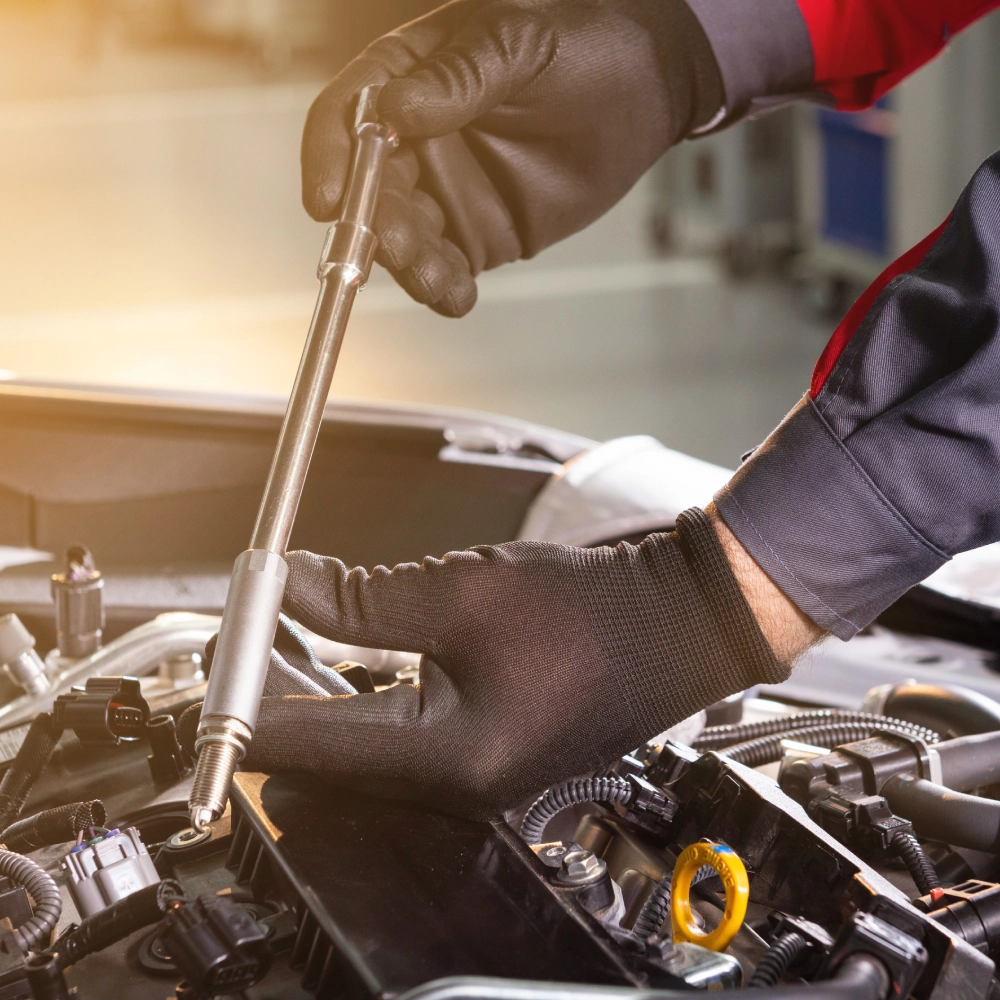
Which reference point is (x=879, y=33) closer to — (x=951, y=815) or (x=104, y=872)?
(x=951, y=815)

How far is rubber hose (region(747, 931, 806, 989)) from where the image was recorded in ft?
1.83

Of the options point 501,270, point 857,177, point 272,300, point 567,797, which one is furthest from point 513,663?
point 501,270

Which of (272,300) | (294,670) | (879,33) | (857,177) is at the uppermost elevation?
(879,33)

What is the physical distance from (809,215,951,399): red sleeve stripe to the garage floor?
2652 millimetres

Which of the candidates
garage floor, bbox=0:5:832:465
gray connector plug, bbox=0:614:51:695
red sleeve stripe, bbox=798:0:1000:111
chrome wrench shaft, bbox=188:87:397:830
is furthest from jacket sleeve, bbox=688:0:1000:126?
garage floor, bbox=0:5:832:465

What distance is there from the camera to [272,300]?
5.36 meters

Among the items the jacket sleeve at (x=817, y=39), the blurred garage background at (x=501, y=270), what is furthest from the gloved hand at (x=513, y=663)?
the blurred garage background at (x=501, y=270)

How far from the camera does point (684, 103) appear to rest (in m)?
1.10

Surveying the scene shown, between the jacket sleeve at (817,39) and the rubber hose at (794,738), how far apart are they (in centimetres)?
60

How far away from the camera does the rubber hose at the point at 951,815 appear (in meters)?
0.73

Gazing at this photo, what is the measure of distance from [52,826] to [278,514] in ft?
0.79

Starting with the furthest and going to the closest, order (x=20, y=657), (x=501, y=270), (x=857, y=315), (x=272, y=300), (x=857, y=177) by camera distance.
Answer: (x=501, y=270) → (x=272, y=300) → (x=857, y=177) → (x=20, y=657) → (x=857, y=315)

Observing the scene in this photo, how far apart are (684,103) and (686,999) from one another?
2.76ft

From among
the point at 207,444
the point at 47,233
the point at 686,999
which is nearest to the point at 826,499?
the point at 686,999
